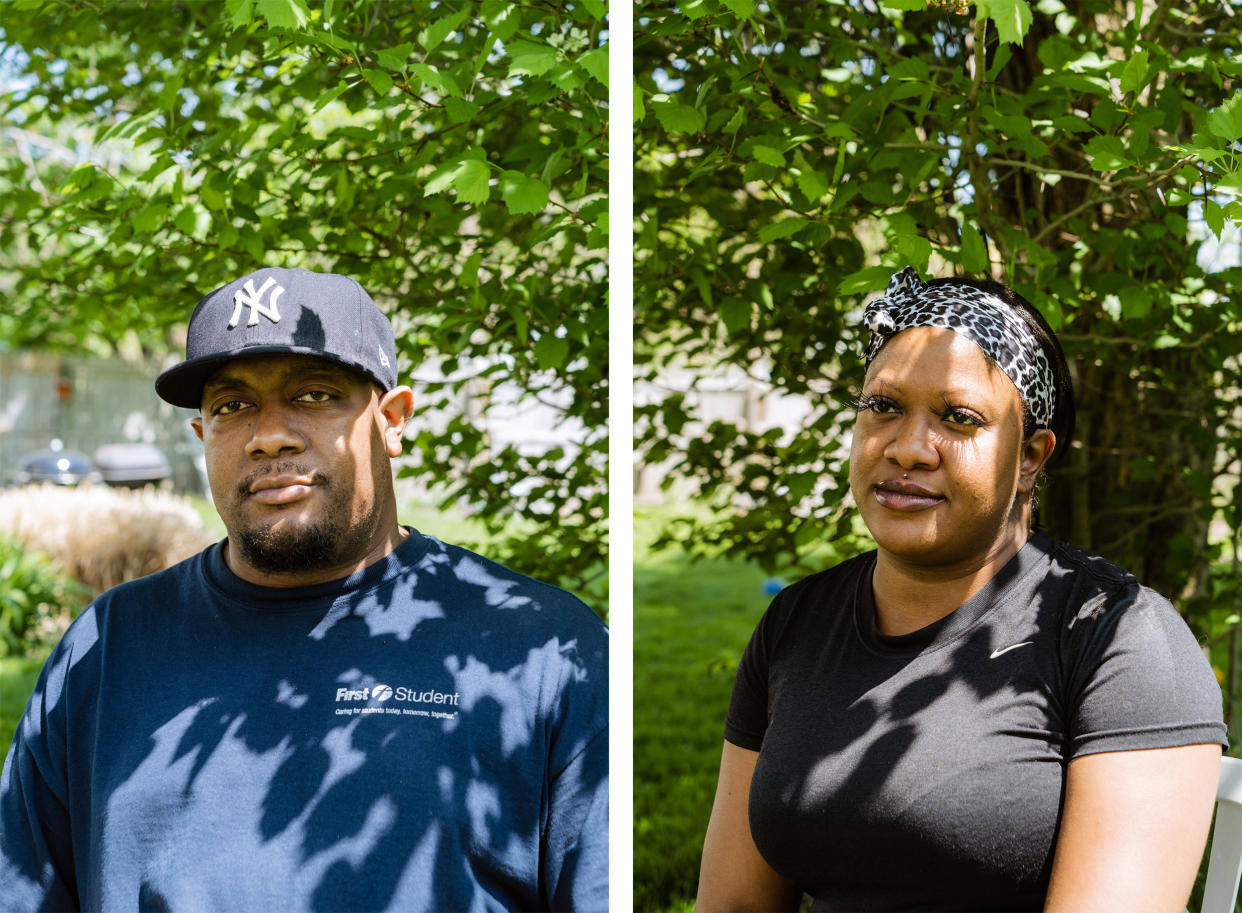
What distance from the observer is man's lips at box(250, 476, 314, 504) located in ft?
5.60

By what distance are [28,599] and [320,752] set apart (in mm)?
5827

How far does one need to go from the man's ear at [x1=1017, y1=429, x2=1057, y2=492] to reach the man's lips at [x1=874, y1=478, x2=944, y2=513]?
0.51 ft

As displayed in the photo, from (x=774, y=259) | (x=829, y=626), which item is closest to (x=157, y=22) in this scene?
(x=774, y=259)

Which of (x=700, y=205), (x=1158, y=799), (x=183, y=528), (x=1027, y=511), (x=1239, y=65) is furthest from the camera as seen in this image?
(x=183, y=528)

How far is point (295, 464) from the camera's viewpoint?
172 cm

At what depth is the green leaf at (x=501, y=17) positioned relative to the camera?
1.82 m

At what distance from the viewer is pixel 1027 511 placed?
1.72 m

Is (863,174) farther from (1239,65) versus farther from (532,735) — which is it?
(532,735)

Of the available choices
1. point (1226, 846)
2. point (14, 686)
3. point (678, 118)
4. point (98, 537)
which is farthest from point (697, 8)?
point (98, 537)

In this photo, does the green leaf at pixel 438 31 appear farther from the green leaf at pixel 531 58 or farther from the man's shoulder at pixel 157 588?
the man's shoulder at pixel 157 588

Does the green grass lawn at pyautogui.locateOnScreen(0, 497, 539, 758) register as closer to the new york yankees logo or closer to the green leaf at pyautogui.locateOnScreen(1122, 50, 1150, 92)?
the new york yankees logo

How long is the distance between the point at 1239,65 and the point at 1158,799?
4.02 feet

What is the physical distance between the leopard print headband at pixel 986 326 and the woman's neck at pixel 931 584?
7.9 inches

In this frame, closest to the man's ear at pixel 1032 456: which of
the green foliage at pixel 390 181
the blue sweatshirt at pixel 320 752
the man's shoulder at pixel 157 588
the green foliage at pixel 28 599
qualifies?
the blue sweatshirt at pixel 320 752
